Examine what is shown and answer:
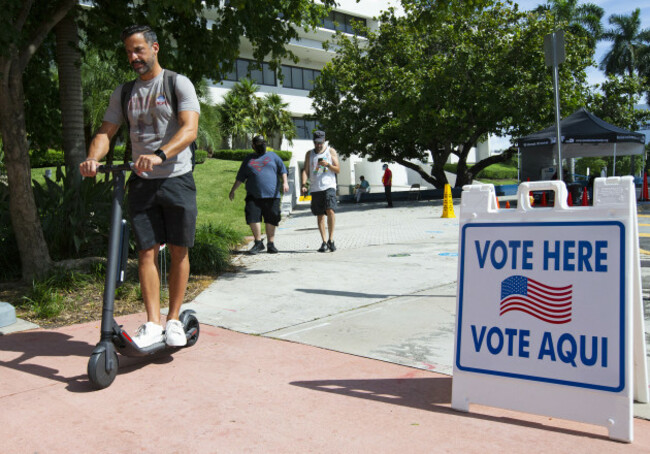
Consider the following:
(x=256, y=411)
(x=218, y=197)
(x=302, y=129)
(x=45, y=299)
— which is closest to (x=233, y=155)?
(x=302, y=129)

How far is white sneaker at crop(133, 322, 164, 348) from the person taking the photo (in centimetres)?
343

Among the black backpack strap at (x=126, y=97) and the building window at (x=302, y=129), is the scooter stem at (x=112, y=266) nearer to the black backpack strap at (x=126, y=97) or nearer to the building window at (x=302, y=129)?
the black backpack strap at (x=126, y=97)

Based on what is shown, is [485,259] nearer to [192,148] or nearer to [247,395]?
[247,395]

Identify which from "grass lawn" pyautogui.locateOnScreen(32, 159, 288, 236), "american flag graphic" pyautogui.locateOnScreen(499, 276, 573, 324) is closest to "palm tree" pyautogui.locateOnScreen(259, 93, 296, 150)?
"grass lawn" pyautogui.locateOnScreen(32, 159, 288, 236)

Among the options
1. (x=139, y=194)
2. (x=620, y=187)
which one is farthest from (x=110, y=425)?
(x=620, y=187)

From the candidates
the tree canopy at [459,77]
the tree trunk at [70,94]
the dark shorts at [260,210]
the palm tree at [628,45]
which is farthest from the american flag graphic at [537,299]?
the palm tree at [628,45]

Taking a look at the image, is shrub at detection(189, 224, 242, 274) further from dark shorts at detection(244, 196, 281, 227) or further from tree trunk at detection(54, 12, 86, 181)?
tree trunk at detection(54, 12, 86, 181)

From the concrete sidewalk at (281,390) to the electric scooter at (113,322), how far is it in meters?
0.13

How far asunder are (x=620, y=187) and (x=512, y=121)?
2185cm

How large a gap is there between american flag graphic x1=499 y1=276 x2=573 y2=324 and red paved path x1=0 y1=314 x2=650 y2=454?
0.50 m

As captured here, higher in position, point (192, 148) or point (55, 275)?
point (192, 148)

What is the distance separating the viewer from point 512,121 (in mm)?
23234

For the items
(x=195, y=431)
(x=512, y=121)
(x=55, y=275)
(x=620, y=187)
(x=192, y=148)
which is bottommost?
(x=195, y=431)

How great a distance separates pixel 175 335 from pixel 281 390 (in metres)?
0.78
